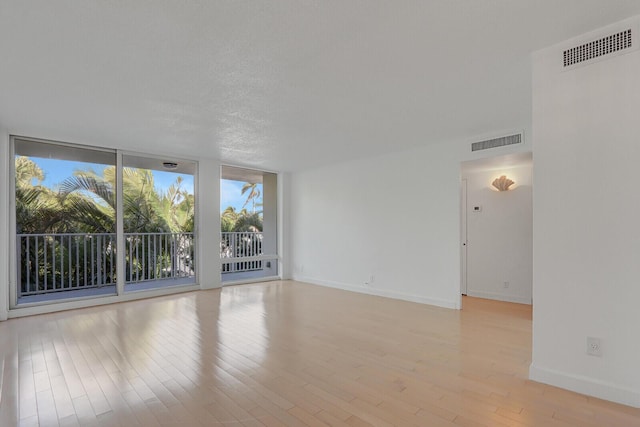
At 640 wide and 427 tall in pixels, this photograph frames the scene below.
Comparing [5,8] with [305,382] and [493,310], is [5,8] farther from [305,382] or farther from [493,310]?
[493,310]

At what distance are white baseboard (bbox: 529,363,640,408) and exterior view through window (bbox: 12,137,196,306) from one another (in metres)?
5.63

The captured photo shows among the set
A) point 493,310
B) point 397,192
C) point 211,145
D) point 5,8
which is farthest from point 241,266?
point 5,8

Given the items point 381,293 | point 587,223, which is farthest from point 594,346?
point 381,293

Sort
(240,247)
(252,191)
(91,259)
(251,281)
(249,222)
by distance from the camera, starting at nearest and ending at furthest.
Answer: (91,259) < (251,281) < (240,247) < (249,222) < (252,191)

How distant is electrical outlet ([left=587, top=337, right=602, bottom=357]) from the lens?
82.4 inches

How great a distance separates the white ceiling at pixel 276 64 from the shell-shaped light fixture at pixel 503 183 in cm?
129

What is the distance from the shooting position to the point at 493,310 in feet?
14.9

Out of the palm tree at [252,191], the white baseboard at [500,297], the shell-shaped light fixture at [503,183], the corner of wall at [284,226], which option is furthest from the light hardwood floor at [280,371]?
the palm tree at [252,191]

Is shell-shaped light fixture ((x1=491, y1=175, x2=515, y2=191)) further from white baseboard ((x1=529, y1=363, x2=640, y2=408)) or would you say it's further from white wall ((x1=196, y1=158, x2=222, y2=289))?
white wall ((x1=196, y1=158, x2=222, y2=289))

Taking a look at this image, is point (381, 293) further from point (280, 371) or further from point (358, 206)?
point (280, 371)

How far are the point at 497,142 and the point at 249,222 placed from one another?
18.4ft

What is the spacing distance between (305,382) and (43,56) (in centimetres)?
314

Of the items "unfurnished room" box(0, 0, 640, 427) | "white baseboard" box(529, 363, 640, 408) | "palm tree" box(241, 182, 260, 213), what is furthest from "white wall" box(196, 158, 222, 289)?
"white baseboard" box(529, 363, 640, 408)

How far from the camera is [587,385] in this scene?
6.99 feet
